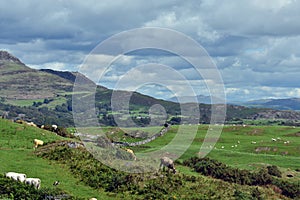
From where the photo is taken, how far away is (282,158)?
69750 mm

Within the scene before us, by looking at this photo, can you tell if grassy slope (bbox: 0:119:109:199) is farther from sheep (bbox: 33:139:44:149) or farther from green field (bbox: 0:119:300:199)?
sheep (bbox: 33:139:44:149)

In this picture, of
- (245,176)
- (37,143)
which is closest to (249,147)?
(245,176)

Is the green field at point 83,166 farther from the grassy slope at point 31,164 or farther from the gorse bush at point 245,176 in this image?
the gorse bush at point 245,176

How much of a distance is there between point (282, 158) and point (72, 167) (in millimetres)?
40827

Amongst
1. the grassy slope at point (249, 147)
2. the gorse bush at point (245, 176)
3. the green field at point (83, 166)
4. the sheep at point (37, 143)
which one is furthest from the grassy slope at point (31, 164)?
the grassy slope at point (249, 147)

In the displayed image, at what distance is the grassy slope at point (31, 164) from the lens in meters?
38.6

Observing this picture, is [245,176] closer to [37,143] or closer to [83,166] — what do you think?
[83,166]

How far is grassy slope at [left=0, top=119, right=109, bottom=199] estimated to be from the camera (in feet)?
127

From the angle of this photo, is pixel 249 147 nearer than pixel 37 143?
No

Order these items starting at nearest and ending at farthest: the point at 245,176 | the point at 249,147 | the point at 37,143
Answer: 1. the point at 245,176
2. the point at 37,143
3. the point at 249,147

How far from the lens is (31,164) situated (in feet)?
145

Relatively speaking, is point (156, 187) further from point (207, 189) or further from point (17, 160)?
point (17, 160)

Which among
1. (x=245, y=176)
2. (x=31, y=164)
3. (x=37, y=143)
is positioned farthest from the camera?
(x=37, y=143)

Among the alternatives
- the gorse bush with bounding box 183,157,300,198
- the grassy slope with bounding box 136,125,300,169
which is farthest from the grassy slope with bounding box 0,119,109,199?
the grassy slope with bounding box 136,125,300,169
